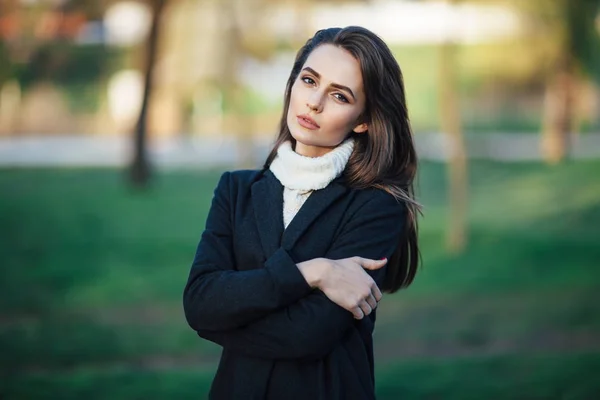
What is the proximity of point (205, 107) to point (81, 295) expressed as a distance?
415 centimetres

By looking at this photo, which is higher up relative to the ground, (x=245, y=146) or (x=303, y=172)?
(x=303, y=172)

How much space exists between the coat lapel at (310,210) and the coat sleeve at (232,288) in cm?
8

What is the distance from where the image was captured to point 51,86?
10.6 m

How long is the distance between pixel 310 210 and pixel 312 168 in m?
0.11

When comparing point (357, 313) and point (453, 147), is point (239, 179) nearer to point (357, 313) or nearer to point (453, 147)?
point (357, 313)

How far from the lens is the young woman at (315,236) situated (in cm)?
185

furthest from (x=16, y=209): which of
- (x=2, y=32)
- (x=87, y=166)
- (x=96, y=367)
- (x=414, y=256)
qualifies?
(x=414, y=256)

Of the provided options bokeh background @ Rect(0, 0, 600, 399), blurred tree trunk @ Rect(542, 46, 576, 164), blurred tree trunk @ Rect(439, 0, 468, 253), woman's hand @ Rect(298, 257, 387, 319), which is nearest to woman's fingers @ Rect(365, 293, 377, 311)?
woman's hand @ Rect(298, 257, 387, 319)

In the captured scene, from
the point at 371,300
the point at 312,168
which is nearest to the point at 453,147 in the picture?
the point at 312,168

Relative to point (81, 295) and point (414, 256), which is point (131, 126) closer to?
point (81, 295)

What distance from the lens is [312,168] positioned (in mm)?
2004

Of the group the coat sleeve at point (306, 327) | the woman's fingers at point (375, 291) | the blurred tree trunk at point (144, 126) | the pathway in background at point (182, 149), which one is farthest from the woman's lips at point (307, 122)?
the pathway in background at point (182, 149)

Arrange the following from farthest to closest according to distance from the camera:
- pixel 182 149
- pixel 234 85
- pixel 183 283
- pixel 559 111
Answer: pixel 182 149
pixel 234 85
pixel 559 111
pixel 183 283

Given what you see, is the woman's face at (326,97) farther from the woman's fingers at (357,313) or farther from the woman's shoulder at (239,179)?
the woman's fingers at (357,313)
